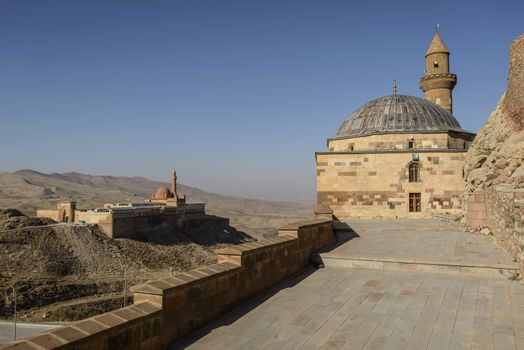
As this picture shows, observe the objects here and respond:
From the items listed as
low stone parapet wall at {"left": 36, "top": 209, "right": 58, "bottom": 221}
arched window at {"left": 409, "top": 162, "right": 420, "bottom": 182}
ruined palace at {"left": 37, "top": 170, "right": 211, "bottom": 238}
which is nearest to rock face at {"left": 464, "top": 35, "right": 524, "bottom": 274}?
arched window at {"left": 409, "top": 162, "right": 420, "bottom": 182}

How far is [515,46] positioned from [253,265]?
13362mm

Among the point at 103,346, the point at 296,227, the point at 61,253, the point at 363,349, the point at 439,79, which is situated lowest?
the point at 61,253

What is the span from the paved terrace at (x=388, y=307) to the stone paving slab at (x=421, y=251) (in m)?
0.02

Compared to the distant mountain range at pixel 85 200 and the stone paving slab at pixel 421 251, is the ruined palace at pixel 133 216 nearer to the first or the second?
the distant mountain range at pixel 85 200

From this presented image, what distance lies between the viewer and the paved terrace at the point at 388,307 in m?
4.49

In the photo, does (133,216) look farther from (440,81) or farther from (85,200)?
(85,200)

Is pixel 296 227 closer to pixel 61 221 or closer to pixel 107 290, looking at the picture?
pixel 107 290

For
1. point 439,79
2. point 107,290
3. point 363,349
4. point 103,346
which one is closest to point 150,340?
point 103,346

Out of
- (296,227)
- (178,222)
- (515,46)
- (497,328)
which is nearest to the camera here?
(497,328)

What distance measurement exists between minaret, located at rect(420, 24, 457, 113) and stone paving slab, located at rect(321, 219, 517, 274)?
19.5m

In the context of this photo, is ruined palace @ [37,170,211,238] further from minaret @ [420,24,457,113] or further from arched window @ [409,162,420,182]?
minaret @ [420,24,457,113]

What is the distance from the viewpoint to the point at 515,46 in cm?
1411

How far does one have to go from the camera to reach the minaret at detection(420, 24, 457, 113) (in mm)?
29797

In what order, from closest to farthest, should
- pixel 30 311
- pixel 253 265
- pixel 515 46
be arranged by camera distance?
pixel 253 265, pixel 515 46, pixel 30 311
